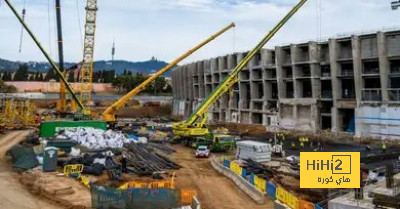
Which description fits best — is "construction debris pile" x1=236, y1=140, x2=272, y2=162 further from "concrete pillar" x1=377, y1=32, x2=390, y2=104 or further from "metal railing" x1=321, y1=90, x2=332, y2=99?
"metal railing" x1=321, y1=90, x2=332, y2=99

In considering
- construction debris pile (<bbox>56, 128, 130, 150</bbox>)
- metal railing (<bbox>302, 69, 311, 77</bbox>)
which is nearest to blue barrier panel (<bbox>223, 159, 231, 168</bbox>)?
construction debris pile (<bbox>56, 128, 130, 150</bbox>)

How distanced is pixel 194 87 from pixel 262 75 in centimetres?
3282

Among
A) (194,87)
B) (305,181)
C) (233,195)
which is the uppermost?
(194,87)

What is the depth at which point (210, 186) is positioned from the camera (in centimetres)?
2902

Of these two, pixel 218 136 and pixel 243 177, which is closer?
pixel 243 177

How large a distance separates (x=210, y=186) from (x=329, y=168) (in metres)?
15.5

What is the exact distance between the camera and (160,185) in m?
27.1

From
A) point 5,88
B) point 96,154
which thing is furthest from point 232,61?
point 5,88

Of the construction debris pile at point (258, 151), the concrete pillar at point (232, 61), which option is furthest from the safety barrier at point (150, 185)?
the concrete pillar at point (232, 61)

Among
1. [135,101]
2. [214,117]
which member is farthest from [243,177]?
[135,101]

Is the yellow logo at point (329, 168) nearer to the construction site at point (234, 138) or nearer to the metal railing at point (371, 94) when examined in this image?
Result: the construction site at point (234, 138)

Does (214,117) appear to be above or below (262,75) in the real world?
below

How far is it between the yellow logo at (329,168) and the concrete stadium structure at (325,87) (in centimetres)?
4263

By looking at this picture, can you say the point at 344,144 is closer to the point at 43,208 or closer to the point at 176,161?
the point at 176,161
